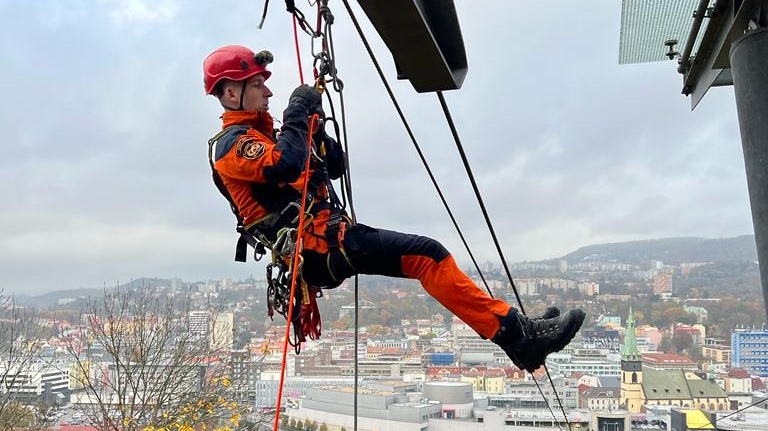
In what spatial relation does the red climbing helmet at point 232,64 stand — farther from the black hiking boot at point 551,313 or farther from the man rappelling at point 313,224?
the black hiking boot at point 551,313

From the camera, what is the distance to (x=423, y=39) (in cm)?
178

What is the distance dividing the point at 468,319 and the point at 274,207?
1.94 ft

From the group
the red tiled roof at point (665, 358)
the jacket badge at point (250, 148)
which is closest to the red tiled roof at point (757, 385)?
the red tiled roof at point (665, 358)

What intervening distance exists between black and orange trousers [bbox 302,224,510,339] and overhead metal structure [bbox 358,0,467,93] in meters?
0.44

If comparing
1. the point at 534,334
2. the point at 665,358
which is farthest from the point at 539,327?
the point at 665,358

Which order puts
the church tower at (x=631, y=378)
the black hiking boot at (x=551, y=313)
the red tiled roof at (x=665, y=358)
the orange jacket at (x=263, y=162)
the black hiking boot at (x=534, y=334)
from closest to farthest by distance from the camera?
1. the orange jacket at (x=263, y=162)
2. the black hiking boot at (x=534, y=334)
3. the black hiking boot at (x=551, y=313)
4. the church tower at (x=631, y=378)
5. the red tiled roof at (x=665, y=358)

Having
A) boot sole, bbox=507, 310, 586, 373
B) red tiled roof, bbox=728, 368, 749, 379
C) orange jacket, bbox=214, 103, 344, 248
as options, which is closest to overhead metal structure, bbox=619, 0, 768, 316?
boot sole, bbox=507, 310, 586, 373

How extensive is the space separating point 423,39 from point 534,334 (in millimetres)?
818

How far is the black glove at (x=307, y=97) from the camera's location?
1.88m

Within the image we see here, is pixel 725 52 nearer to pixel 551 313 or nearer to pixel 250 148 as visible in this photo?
pixel 551 313

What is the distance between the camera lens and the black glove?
1876 millimetres

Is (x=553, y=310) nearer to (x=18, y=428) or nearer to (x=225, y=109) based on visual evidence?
(x=225, y=109)

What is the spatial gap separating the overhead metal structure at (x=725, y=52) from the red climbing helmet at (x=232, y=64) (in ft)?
4.57

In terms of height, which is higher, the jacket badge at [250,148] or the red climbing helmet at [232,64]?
the red climbing helmet at [232,64]
